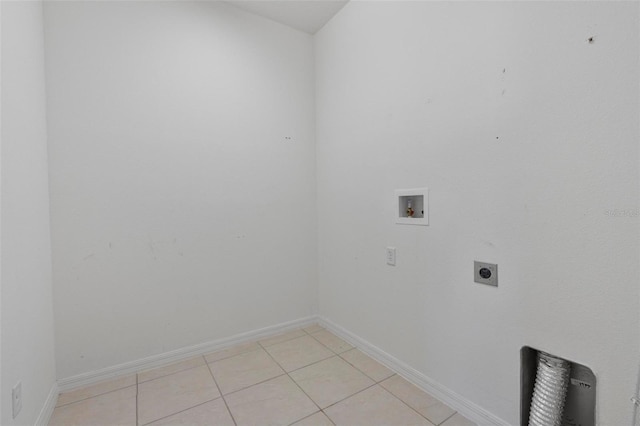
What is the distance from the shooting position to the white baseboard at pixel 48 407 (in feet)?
4.58

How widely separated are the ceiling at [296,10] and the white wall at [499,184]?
0.24m

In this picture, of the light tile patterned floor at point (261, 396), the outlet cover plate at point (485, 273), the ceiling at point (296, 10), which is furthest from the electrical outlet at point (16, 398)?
the ceiling at point (296, 10)

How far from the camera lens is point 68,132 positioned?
1.70 meters

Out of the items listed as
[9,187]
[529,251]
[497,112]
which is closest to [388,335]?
[529,251]

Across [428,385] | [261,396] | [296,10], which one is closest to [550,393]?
[428,385]

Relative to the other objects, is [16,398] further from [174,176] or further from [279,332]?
[279,332]

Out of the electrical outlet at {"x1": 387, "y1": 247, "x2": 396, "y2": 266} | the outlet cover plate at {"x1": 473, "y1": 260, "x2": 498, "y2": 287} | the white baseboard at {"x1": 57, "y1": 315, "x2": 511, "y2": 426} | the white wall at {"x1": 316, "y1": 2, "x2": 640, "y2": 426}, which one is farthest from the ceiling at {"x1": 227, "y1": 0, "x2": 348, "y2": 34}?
the white baseboard at {"x1": 57, "y1": 315, "x2": 511, "y2": 426}

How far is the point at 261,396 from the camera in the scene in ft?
5.41

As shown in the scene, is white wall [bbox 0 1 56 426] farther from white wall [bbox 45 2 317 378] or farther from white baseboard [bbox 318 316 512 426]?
white baseboard [bbox 318 316 512 426]

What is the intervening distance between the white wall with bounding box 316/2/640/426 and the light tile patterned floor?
0.22 meters

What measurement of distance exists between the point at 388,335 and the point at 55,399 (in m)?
2.00

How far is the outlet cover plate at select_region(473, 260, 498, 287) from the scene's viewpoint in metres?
1.33

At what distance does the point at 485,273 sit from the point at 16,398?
207cm

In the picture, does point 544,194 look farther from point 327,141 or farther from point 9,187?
point 9,187
